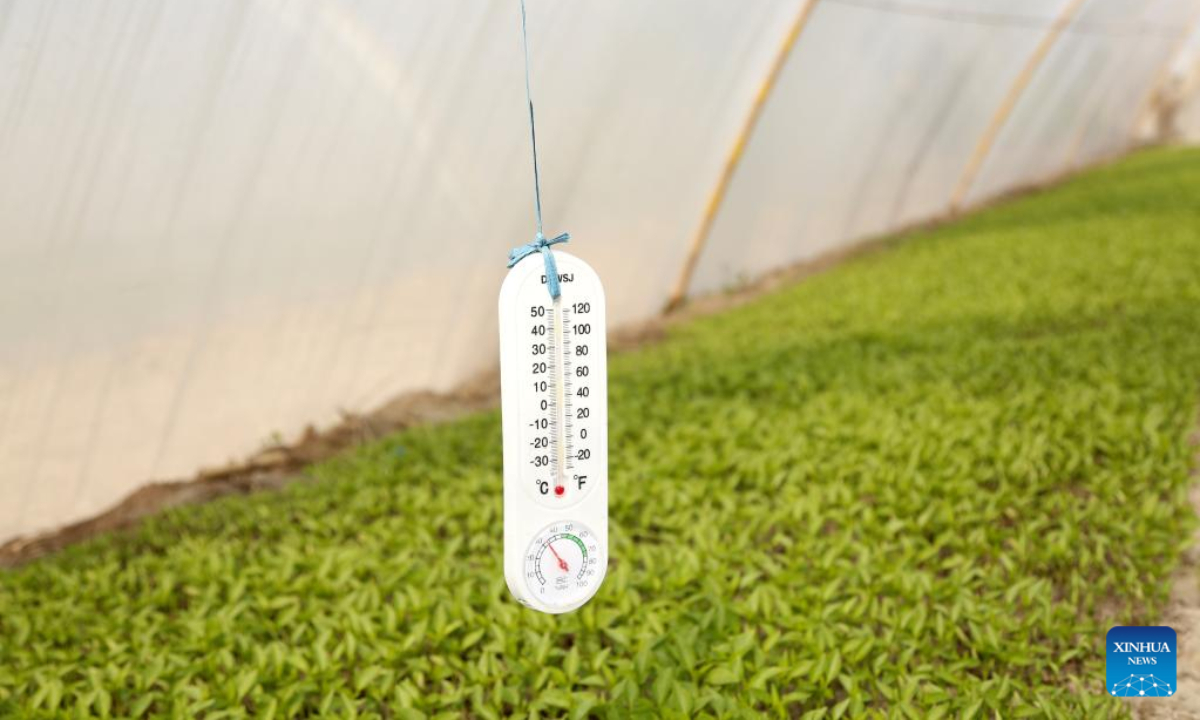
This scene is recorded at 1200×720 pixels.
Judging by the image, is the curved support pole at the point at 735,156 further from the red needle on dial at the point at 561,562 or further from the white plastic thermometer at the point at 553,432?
the red needle on dial at the point at 561,562

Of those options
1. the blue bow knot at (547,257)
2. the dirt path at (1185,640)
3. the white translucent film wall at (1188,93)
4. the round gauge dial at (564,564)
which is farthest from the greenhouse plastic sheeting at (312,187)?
the white translucent film wall at (1188,93)

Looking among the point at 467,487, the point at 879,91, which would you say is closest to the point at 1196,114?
the point at 879,91

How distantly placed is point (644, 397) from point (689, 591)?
2.21 m

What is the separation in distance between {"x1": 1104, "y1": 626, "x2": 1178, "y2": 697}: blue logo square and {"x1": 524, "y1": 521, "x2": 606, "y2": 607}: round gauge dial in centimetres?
169

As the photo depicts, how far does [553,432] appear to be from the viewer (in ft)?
6.83

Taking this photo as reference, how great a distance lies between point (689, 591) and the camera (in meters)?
3.33

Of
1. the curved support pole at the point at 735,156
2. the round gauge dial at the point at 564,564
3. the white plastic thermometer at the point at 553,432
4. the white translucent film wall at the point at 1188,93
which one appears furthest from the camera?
the white translucent film wall at the point at 1188,93

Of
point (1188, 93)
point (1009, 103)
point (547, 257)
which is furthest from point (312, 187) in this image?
point (1188, 93)

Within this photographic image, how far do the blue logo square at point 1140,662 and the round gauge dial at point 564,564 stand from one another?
5.56 ft

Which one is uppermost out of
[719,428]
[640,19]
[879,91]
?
[879,91]

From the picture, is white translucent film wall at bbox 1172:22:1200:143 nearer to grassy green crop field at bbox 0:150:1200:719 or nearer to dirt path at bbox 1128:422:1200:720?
grassy green crop field at bbox 0:150:1200:719

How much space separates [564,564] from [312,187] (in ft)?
12.4

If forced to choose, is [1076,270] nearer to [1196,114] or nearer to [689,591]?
[689,591]

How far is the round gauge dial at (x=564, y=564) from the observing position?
2115 mm
